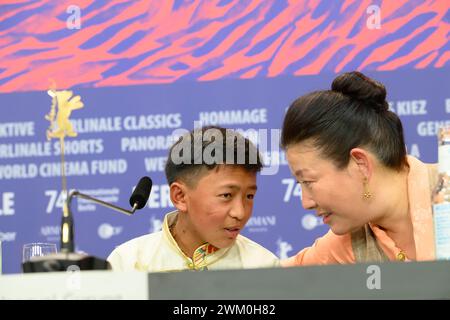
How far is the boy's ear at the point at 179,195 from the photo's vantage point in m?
2.16

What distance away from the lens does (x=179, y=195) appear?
218cm

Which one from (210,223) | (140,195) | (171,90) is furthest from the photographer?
(171,90)

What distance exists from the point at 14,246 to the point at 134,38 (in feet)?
2.79

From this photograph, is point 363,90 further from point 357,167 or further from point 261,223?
point 261,223

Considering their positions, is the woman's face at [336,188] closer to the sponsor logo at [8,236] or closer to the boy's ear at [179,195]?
the boy's ear at [179,195]

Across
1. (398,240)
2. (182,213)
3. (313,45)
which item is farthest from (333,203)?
(313,45)

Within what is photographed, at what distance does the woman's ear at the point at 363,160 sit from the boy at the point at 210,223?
1.04 feet

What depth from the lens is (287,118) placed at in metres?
1.92

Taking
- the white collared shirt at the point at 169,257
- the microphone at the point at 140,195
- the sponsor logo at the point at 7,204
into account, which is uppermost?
the sponsor logo at the point at 7,204

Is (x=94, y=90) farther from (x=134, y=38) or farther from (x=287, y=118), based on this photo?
(x=287, y=118)

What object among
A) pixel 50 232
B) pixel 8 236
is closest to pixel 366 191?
pixel 50 232

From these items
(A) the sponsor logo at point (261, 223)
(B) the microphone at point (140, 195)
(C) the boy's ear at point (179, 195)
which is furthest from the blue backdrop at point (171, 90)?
(B) the microphone at point (140, 195)

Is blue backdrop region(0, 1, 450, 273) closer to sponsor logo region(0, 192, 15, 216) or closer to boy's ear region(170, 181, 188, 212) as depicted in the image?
sponsor logo region(0, 192, 15, 216)

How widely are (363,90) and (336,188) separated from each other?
0.24 m
